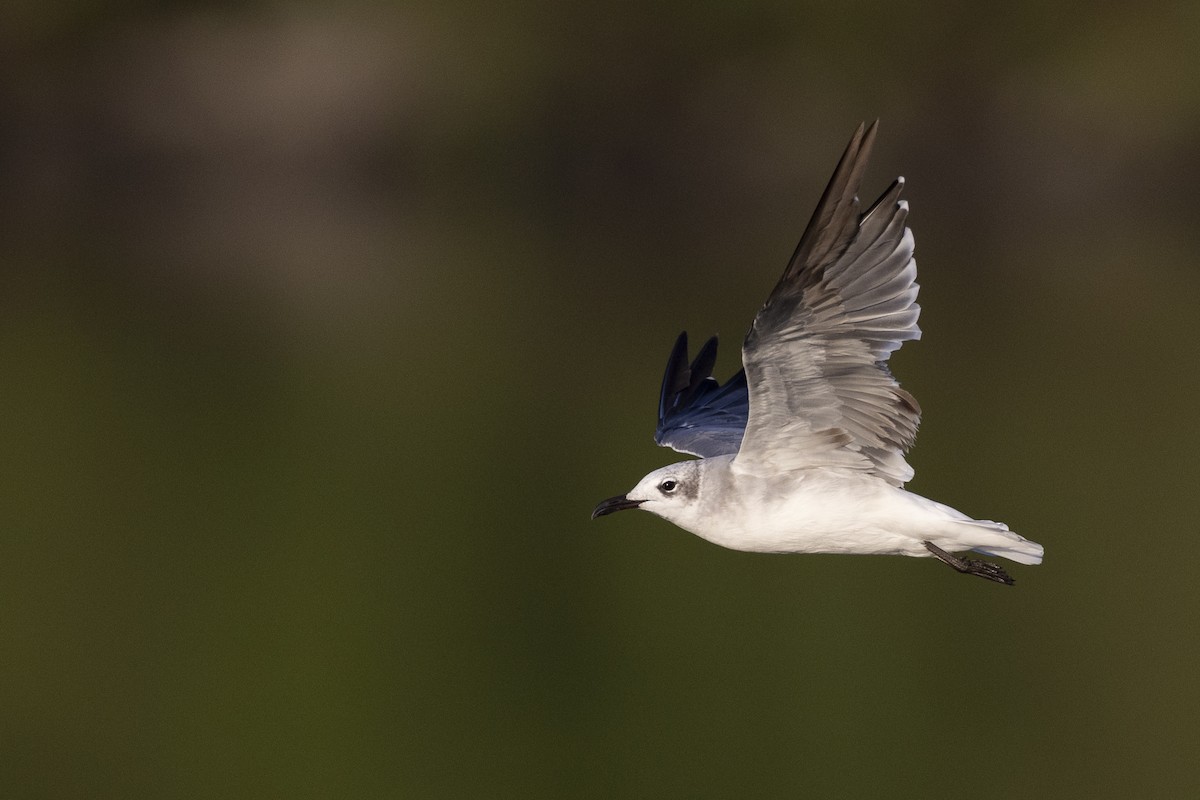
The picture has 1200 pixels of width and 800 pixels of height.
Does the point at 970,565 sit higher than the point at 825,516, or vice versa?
the point at 825,516

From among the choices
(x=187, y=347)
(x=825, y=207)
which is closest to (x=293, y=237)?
(x=187, y=347)

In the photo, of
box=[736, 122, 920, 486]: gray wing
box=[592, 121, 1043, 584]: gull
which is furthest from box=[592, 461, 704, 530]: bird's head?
box=[736, 122, 920, 486]: gray wing

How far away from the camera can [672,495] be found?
891cm

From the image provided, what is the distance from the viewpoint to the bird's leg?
28.9 feet

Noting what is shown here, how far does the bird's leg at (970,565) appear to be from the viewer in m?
8.80

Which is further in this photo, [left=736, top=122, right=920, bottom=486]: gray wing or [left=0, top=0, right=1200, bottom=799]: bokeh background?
[left=0, top=0, right=1200, bottom=799]: bokeh background

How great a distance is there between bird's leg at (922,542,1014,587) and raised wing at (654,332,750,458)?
1.59 m

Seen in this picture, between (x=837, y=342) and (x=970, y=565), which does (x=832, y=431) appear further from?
(x=970, y=565)

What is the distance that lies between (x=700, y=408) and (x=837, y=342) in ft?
Answer: 9.50

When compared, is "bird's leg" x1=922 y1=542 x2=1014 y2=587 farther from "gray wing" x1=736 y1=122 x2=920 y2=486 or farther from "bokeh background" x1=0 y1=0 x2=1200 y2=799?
"bokeh background" x1=0 y1=0 x2=1200 y2=799

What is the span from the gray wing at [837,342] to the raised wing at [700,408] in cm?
150

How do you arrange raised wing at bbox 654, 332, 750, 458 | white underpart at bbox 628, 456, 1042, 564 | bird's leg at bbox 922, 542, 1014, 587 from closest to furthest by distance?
white underpart at bbox 628, 456, 1042, 564
bird's leg at bbox 922, 542, 1014, 587
raised wing at bbox 654, 332, 750, 458

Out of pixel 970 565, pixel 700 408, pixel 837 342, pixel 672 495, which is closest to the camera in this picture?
pixel 837 342

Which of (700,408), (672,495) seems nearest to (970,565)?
(672,495)
